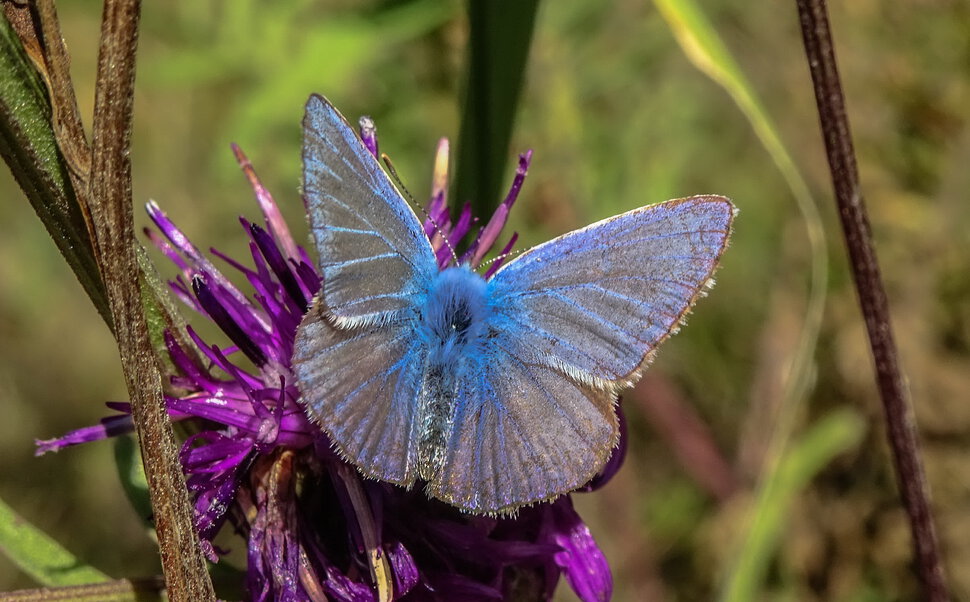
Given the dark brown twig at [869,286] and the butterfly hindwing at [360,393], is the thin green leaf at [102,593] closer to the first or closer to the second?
the butterfly hindwing at [360,393]

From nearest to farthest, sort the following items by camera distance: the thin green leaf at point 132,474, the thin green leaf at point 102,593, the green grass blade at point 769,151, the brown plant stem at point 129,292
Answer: the brown plant stem at point 129,292 < the thin green leaf at point 102,593 < the thin green leaf at point 132,474 < the green grass blade at point 769,151

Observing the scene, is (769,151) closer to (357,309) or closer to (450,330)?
(450,330)

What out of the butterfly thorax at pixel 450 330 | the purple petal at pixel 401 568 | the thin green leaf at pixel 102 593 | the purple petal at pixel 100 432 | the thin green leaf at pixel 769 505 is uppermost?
Result: the butterfly thorax at pixel 450 330

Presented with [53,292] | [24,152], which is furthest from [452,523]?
[53,292]

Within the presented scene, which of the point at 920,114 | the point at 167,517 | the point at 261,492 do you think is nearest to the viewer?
the point at 167,517

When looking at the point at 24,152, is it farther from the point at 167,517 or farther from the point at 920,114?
the point at 920,114

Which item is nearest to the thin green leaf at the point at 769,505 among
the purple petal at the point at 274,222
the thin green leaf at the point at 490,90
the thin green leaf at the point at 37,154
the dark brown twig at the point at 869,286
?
the dark brown twig at the point at 869,286

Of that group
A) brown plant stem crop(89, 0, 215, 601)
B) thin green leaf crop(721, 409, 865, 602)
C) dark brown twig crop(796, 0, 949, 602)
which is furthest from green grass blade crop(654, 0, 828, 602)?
brown plant stem crop(89, 0, 215, 601)

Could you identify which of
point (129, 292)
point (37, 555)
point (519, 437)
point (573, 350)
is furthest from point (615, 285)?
point (37, 555)
